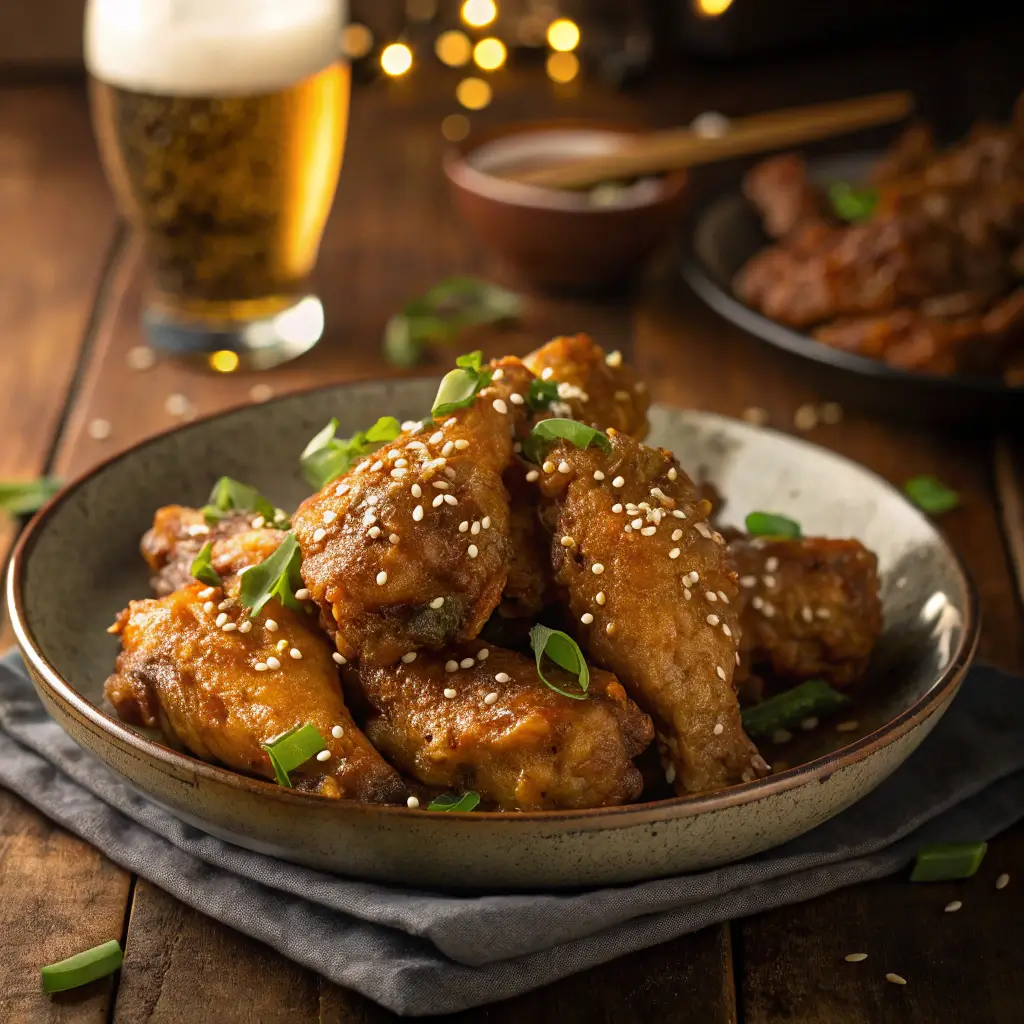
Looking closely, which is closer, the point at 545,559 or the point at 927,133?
the point at 545,559

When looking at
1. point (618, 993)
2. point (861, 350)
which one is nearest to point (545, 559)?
point (618, 993)

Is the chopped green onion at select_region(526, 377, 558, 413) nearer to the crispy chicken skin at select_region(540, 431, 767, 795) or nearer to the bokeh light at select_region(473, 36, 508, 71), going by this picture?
the crispy chicken skin at select_region(540, 431, 767, 795)

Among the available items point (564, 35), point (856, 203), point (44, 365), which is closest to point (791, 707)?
point (856, 203)

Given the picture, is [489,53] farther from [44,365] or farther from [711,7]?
[44,365]

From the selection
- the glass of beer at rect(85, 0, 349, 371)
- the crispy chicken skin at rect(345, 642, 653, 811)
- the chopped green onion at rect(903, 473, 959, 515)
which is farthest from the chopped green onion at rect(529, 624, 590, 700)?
the glass of beer at rect(85, 0, 349, 371)

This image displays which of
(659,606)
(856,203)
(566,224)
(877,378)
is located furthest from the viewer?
(856,203)

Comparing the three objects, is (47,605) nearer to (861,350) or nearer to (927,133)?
(861,350)
